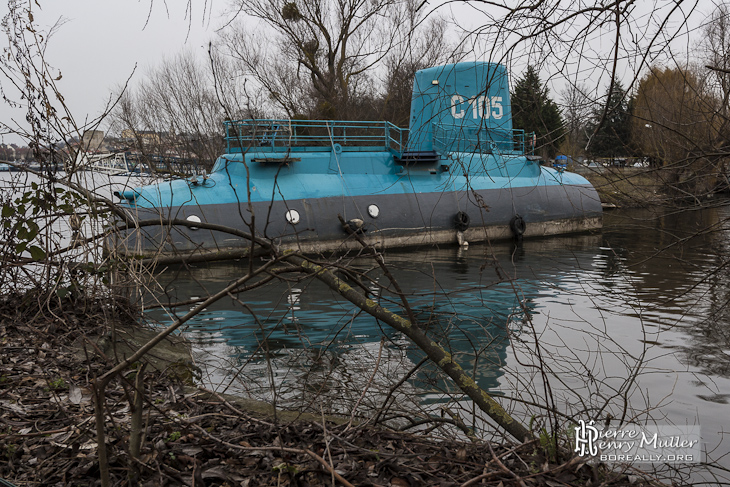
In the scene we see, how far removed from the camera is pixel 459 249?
17125 millimetres

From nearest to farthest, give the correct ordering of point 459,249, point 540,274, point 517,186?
point 540,274, point 459,249, point 517,186

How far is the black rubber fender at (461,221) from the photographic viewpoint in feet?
56.9

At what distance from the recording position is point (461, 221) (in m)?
17.3

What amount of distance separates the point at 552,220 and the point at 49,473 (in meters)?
18.7

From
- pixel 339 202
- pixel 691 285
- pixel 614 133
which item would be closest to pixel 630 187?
pixel 614 133

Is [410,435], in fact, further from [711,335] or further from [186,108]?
[186,108]

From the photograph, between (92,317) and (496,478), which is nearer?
(496,478)

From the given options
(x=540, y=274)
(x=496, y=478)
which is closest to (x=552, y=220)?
(x=540, y=274)

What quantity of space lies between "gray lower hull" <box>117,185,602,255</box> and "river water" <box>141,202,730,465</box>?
107 centimetres

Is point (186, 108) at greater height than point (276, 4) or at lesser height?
lesser

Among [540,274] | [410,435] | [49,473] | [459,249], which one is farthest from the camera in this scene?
[459,249]

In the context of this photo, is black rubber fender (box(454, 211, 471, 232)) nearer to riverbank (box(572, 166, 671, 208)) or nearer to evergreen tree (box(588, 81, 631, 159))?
evergreen tree (box(588, 81, 631, 159))

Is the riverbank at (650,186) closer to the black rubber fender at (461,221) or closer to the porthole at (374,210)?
the porthole at (374,210)

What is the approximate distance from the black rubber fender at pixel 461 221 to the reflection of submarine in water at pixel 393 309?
0.70 m
